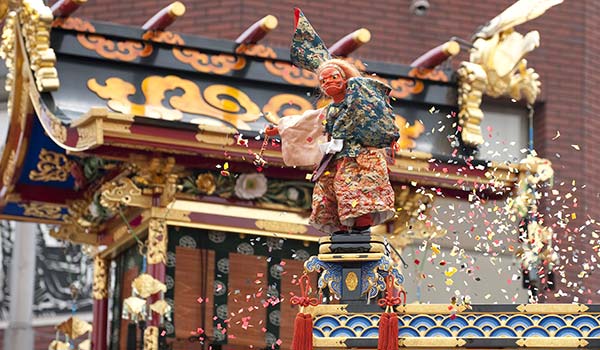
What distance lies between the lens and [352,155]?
35.2 ft

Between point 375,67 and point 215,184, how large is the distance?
7.31 feet

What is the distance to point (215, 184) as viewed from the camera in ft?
55.2

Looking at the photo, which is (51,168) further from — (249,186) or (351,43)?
(351,43)

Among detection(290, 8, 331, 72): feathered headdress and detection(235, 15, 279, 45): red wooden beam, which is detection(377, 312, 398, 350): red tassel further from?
detection(235, 15, 279, 45): red wooden beam

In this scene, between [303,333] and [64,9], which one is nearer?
[303,333]

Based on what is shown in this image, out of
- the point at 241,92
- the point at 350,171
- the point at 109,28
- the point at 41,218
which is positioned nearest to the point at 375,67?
the point at 241,92

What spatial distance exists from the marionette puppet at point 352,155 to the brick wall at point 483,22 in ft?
31.1

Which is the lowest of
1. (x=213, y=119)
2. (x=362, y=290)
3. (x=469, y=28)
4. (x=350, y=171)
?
(x=362, y=290)

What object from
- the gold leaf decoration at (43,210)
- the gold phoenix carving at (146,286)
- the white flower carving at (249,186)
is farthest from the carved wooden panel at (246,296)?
the gold leaf decoration at (43,210)

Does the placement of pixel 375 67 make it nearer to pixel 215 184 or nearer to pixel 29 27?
pixel 215 184

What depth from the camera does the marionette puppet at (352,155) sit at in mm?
10625

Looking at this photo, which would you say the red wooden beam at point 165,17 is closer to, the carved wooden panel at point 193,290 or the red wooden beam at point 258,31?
the red wooden beam at point 258,31

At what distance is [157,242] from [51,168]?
7.69 ft

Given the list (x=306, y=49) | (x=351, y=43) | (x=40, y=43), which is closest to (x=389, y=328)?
(x=306, y=49)
